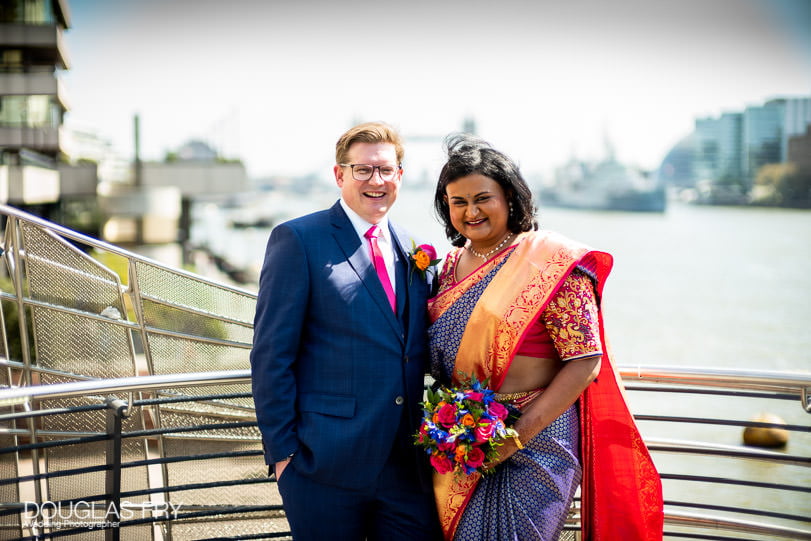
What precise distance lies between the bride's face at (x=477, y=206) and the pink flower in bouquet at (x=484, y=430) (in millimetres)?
648

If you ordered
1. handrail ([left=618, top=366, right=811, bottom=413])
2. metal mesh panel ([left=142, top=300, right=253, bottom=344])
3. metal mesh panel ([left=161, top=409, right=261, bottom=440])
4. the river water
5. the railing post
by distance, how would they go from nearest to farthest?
the railing post < handrail ([left=618, top=366, right=811, bottom=413]) < metal mesh panel ([left=142, top=300, right=253, bottom=344]) < metal mesh panel ([left=161, top=409, right=261, bottom=440]) < the river water

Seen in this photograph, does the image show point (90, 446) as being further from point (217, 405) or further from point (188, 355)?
point (217, 405)

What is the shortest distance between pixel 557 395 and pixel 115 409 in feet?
5.22

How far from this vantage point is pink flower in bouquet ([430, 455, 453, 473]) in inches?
92.4

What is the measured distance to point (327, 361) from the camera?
243 cm

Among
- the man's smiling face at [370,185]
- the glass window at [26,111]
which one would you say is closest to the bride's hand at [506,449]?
the man's smiling face at [370,185]

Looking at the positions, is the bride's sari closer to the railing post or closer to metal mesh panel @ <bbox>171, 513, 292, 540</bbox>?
the railing post

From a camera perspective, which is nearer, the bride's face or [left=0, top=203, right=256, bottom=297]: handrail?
the bride's face

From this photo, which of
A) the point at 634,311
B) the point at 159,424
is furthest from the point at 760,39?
the point at 159,424

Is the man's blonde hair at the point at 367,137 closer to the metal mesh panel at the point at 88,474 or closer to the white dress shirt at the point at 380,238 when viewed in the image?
the white dress shirt at the point at 380,238

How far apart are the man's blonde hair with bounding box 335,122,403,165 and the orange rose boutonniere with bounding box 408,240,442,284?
1.10 ft

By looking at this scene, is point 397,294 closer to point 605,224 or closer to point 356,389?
point 356,389

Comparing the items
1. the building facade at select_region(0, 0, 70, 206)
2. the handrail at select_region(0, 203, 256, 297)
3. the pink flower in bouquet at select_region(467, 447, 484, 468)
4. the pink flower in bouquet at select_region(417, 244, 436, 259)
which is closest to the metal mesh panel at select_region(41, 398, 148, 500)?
the handrail at select_region(0, 203, 256, 297)

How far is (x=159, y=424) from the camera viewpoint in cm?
458
